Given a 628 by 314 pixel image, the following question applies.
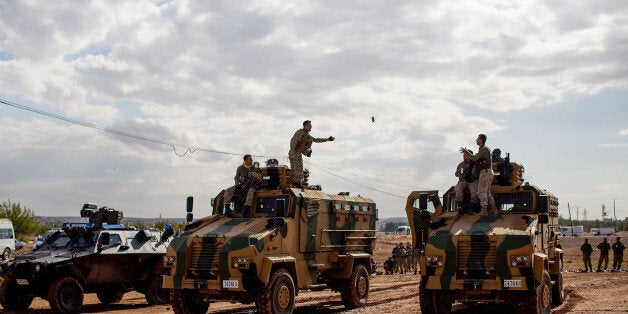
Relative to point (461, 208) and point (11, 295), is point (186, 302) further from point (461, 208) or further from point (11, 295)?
point (461, 208)

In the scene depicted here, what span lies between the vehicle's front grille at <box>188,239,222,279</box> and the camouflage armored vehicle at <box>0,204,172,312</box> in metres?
4.29

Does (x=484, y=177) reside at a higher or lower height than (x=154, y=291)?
higher

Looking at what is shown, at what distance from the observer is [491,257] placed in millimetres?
12391

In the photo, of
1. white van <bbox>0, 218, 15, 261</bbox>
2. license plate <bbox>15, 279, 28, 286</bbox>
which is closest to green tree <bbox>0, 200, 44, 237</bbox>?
white van <bbox>0, 218, 15, 261</bbox>

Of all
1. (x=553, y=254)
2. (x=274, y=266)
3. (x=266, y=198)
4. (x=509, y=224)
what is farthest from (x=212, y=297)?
(x=553, y=254)

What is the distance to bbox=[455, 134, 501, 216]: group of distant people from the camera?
46.2 feet

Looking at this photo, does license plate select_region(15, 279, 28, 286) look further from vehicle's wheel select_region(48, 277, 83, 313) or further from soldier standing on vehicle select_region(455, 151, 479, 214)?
soldier standing on vehicle select_region(455, 151, 479, 214)

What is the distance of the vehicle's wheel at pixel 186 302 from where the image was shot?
13.7 metres

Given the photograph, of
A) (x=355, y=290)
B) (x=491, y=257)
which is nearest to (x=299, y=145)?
(x=355, y=290)

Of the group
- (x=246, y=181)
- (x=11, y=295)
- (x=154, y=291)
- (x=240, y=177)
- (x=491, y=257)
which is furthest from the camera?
(x=154, y=291)

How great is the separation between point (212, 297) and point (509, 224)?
570 centimetres

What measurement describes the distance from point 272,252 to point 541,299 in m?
4.93

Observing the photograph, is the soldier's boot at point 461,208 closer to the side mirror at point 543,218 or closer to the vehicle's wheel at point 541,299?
the side mirror at point 543,218

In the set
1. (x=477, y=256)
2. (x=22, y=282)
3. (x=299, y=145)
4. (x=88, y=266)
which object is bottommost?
(x=22, y=282)
